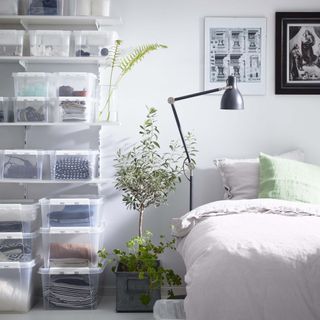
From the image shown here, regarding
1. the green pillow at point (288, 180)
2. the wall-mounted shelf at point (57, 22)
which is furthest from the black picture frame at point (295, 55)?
the wall-mounted shelf at point (57, 22)

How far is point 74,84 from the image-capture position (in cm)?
351

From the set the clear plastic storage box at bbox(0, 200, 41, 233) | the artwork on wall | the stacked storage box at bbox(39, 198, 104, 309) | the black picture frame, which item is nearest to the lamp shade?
the artwork on wall

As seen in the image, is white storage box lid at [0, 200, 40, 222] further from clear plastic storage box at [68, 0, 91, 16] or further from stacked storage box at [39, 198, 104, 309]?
clear plastic storage box at [68, 0, 91, 16]

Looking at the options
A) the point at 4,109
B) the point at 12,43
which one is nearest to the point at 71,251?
the point at 4,109

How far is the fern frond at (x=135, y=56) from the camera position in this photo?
3.66 m

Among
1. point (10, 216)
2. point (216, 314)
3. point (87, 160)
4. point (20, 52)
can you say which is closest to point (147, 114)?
point (87, 160)

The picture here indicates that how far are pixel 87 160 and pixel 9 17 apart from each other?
1.13 m

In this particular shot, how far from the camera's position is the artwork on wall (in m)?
3.92

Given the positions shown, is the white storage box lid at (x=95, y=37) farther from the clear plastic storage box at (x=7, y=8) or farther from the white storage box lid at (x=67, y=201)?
the white storage box lid at (x=67, y=201)

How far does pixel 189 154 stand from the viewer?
389cm

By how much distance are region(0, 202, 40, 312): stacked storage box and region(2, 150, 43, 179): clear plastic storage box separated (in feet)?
0.76

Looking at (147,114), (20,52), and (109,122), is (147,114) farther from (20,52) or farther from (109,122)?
(20,52)

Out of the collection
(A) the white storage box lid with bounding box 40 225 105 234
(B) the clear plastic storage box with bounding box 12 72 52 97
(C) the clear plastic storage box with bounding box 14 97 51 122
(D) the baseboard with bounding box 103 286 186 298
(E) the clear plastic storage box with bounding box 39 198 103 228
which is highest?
(B) the clear plastic storage box with bounding box 12 72 52 97

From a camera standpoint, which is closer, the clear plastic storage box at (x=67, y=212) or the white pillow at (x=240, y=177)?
the clear plastic storage box at (x=67, y=212)
